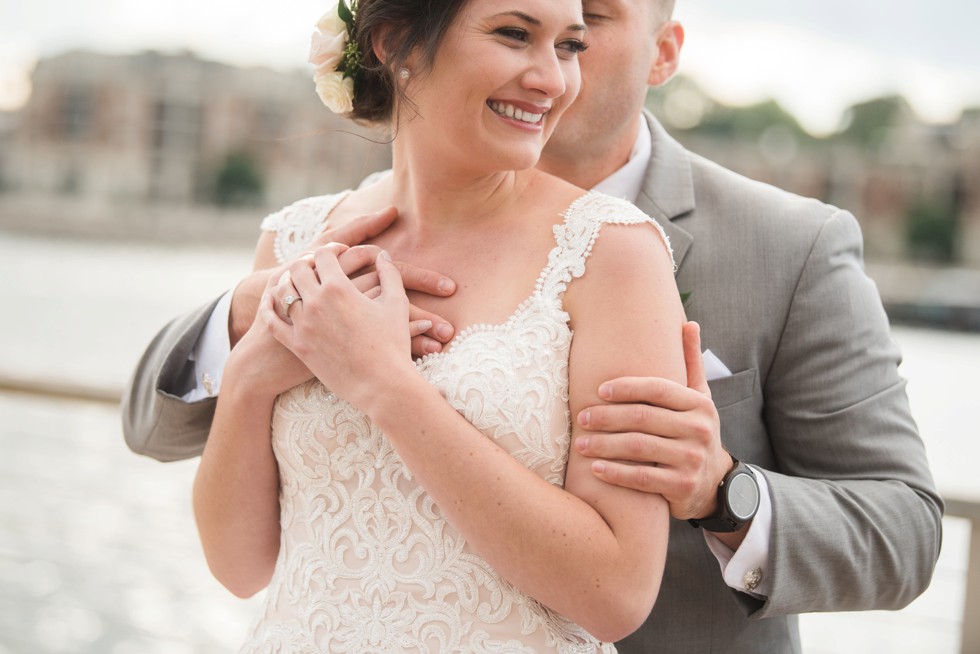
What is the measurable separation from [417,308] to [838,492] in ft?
2.88

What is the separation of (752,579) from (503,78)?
100 cm

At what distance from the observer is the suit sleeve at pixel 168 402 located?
85.8 inches

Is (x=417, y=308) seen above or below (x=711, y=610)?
above

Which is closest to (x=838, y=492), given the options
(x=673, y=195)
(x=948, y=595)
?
(x=673, y=195)

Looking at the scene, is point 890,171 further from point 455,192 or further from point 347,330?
point 347,330

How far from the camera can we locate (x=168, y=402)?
2.17 m

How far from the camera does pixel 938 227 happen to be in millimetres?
48938

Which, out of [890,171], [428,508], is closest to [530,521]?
[428,508]

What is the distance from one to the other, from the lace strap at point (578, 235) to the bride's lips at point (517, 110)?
0.17m

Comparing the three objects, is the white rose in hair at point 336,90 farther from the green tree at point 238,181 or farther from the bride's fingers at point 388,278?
the green tree at point 238,181

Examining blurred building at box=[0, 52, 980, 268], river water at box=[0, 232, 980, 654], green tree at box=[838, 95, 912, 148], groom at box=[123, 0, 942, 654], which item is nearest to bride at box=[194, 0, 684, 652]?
groom at box=[123, 0, 942, 654]

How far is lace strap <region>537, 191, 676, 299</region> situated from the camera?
1.63 meters

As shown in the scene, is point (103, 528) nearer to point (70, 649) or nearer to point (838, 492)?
point (70, 649)

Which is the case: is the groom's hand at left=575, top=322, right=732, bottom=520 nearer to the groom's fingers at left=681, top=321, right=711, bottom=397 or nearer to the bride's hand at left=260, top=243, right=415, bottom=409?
the groom's fingers at left=681, top=321, right=711, bottom=397
